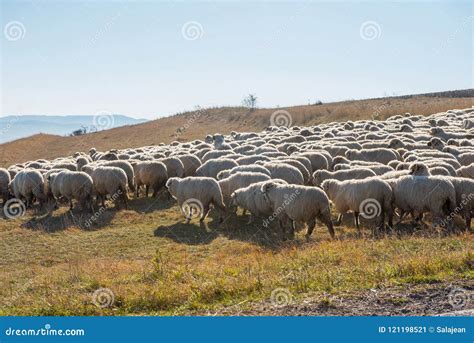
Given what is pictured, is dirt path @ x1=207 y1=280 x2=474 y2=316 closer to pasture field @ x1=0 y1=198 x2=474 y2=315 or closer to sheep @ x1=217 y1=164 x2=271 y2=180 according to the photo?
pasture field @ x1=0 y1=198 x2=474 y2=315

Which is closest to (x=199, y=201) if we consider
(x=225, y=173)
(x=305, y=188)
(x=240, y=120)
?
(x=225, y=173)

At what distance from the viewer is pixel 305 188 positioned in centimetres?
1450

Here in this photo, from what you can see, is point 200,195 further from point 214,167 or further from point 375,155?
point 375,155

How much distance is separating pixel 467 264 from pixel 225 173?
11975 millimetres

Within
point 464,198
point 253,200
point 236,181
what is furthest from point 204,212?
point 464,198

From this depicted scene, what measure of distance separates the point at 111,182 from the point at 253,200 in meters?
6.46

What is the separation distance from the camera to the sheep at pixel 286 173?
728 inches

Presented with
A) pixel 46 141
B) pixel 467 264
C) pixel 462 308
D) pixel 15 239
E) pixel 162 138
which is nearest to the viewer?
pixel 462 308

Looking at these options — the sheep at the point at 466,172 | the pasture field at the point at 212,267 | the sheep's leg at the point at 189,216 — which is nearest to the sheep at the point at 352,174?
the pasture field at the point at 212,267

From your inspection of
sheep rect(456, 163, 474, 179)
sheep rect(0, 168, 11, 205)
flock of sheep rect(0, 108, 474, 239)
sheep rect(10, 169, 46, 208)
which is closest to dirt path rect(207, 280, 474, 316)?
flock of sheep rect(0, 108, 474, 239)

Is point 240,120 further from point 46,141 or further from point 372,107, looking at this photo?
point 46,141

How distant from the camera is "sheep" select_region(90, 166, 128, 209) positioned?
64.6ft

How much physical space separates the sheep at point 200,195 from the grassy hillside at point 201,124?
35743 mm

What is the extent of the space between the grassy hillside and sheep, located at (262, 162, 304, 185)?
109 feet
